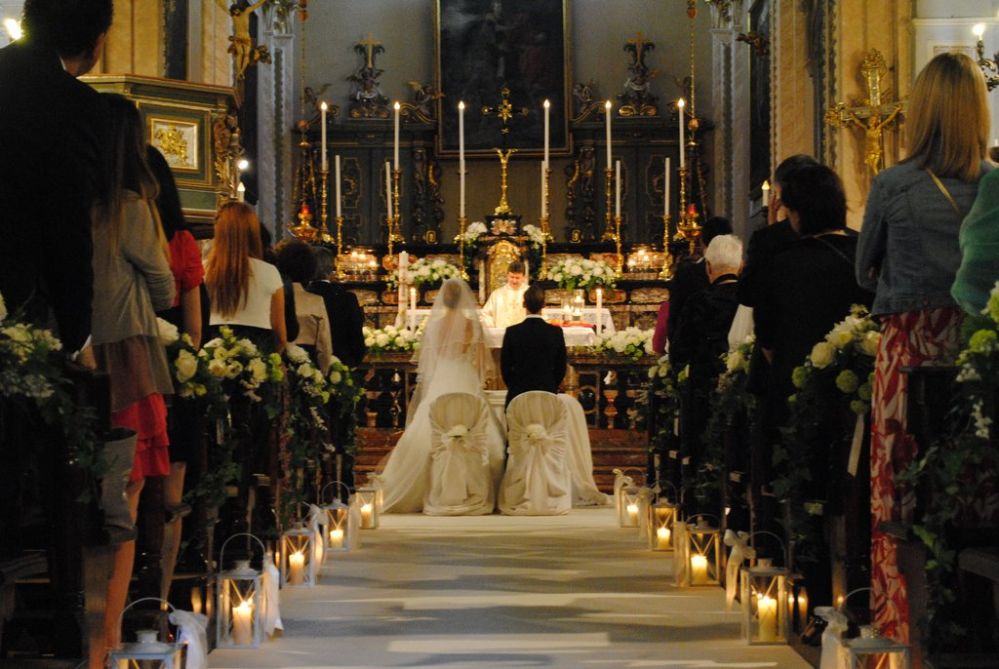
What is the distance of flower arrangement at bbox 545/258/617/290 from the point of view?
19.2 metres

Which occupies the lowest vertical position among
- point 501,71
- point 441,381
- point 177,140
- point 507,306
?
point 441,381

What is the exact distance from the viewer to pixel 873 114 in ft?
50.4

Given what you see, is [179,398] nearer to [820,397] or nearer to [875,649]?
[820,397]

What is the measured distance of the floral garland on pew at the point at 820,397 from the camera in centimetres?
530

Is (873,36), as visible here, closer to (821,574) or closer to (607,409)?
(607,409)

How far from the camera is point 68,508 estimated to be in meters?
4.00

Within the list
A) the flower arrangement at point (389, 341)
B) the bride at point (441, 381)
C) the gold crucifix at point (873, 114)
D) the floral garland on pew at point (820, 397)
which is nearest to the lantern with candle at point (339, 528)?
the bride at point (441, 381)

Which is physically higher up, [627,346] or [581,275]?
[581,275]

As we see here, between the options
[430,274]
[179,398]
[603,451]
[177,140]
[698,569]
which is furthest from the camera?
[430,274]

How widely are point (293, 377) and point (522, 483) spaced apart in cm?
440

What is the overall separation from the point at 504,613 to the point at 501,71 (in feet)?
66.4

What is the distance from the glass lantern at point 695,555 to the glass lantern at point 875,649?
3.33 m

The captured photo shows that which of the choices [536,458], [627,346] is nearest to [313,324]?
[536,458]

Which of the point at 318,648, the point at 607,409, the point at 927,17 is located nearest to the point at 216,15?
the point at 607,409
